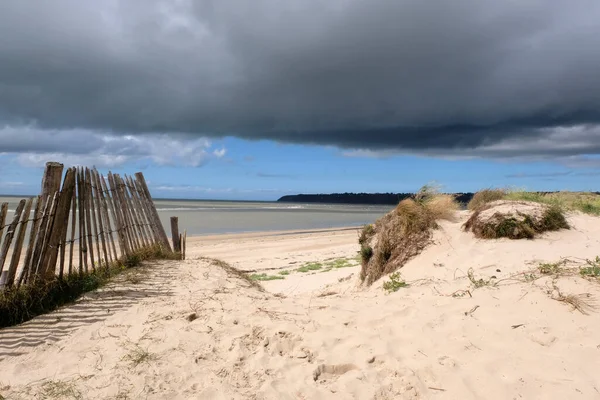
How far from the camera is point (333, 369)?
134 inches

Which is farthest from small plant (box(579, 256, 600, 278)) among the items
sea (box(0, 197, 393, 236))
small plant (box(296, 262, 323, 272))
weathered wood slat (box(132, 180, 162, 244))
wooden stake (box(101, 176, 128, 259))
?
sea (box(0, 197, 393, 236))

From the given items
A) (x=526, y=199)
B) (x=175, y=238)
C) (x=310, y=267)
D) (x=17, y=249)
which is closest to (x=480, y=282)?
(x=526, y=199)

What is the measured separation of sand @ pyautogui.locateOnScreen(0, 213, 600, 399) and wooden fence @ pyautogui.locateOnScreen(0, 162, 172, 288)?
27.0 inches

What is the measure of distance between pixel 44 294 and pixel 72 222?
1.73 m

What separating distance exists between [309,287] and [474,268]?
421 centimetres

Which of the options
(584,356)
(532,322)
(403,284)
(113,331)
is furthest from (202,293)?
(584,356)

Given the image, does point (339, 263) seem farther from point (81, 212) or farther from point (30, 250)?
point (30, 250)

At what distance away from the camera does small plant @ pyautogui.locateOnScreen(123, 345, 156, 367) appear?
3.64 metres

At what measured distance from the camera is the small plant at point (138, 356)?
3.64 meters

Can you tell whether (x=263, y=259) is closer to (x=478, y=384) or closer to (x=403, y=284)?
(x=403, y=284)

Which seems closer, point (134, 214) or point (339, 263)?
point (134, 214)

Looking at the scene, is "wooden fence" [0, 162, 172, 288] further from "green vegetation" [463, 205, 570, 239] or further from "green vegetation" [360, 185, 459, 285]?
"green vegetation" [463, 205, 570, 239]

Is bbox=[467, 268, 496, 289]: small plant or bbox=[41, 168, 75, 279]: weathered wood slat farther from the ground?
bbox=[41, 168, 75, 279]: weathered wood slat

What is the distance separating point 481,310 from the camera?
4.02 metres
